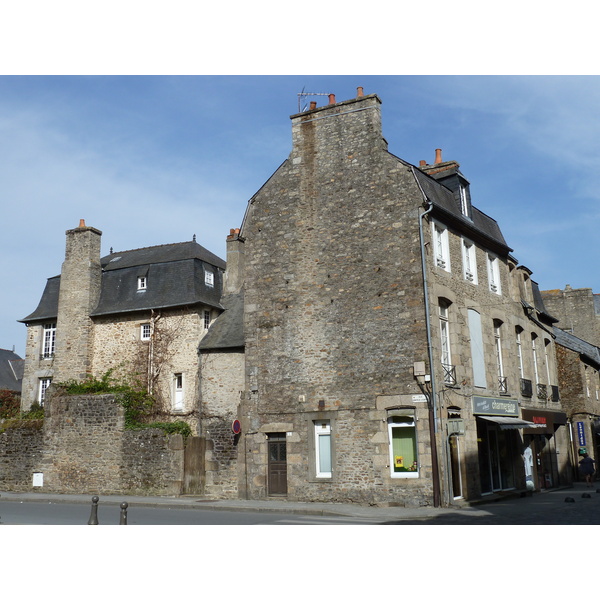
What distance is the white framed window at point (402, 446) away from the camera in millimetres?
15945

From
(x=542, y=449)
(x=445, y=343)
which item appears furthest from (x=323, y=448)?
(x=542, y=449)

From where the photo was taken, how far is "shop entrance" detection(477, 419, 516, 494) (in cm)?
1834

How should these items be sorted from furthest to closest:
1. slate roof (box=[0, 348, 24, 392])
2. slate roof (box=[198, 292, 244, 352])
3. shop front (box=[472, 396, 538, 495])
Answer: slate roof (box=[0, 348, 24, 392])
slate roof (box=[198, 292, 244, 352])
shop front (box=[472, 396, 538, 495])

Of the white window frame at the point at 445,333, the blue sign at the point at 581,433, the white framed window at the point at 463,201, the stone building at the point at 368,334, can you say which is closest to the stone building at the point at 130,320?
the stone building at the point at 368,334

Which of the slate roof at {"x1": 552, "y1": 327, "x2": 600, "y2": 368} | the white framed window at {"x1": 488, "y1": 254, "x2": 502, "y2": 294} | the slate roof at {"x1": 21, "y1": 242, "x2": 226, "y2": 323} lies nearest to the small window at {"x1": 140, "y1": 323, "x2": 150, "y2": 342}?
the slate roof at {"x1": 21, "y1": 242, "x2": 226, "y2": 323}

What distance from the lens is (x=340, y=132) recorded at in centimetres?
1831

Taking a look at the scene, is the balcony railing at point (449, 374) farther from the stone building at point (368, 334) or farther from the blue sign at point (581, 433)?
the blue sign at point (581, 433)

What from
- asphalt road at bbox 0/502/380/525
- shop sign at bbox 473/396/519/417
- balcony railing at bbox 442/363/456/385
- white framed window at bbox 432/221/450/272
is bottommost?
asphalt road at bbox 0/502/380/525

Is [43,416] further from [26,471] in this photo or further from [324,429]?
[324,429]

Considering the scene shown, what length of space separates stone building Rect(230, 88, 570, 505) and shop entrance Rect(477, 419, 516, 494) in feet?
0.21

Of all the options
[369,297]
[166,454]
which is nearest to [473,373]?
[369,297]

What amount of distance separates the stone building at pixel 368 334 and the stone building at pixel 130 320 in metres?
4.83

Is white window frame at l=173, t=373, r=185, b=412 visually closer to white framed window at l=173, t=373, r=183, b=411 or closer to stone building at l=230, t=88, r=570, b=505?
white framed window at l=173, t=373, r=183, b=411

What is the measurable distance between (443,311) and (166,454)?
343 inches
